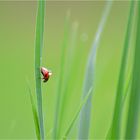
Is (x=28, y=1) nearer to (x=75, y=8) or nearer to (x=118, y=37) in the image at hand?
(x=75, y=8)

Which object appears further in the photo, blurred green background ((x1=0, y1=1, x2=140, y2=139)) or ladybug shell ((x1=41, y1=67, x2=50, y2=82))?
blurred green background ((x1=0, y1=1, x2=140, y2=139))

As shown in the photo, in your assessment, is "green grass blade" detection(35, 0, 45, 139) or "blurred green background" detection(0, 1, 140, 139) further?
"blurred green background" detection(0, 1, 140, 139)

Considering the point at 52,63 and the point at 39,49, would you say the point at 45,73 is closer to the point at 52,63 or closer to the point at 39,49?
the point at 39,49

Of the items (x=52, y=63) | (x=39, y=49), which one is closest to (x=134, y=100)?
(x=39, y=49)

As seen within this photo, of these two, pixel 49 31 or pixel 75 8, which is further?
pixel 75 8

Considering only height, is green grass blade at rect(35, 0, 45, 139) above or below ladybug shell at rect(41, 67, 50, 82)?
above

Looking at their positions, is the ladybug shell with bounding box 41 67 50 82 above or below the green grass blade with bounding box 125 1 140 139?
below

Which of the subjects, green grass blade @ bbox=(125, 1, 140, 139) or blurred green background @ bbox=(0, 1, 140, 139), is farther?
blurred green background @ bbox=(0, 1, 140, 139)

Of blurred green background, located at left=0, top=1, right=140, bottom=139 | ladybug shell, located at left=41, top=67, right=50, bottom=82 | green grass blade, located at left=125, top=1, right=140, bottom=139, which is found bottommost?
blurred green background, located at left=0, top=1, right=140, bottom=139

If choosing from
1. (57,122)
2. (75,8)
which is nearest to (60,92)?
(57,122)
